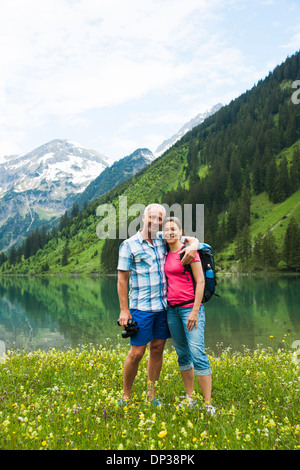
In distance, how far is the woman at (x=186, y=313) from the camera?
18.5 ft

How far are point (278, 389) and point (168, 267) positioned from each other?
311 cm

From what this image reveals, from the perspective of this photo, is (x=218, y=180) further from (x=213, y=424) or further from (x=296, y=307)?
(x=213, y=424)

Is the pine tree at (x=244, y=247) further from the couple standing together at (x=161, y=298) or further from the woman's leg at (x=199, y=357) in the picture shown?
the woman's leg at (x=199, y=357)

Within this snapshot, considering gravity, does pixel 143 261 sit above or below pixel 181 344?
above

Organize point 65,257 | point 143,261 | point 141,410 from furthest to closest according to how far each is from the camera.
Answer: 1. point 65,257
2. point 143,261
3. point 141,410

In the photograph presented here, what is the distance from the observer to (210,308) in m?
40.9

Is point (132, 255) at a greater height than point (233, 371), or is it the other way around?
point (132, 255)

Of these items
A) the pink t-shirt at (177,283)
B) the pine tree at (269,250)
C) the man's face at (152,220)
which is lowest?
the pine tree at (269,250)

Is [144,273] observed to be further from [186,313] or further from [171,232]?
[186,313]

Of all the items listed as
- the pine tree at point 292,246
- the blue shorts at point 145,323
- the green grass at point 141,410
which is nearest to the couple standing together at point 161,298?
the blue shorts at point 145,323

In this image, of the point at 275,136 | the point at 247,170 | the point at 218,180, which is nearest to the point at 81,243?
the point at 218,180

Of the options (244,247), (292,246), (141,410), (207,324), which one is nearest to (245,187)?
(244,247)

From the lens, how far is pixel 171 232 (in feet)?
19.5

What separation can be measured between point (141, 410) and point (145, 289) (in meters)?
1.92
